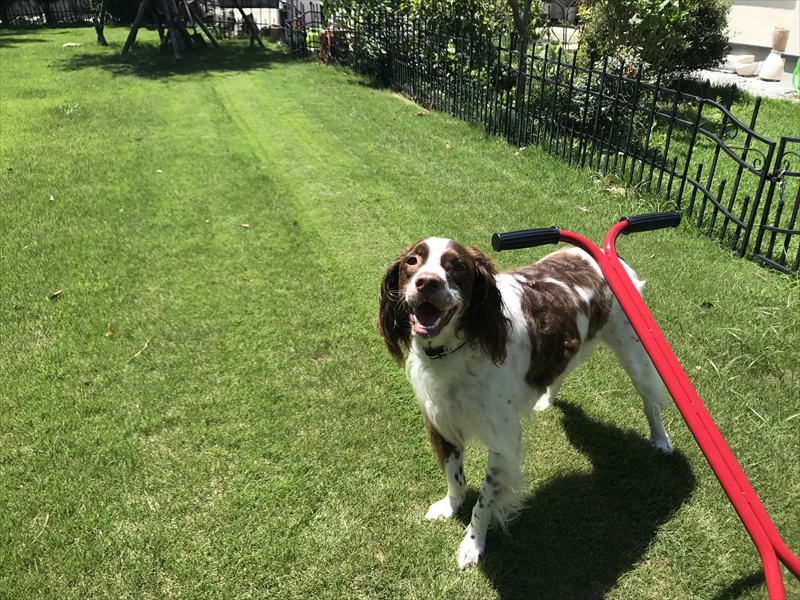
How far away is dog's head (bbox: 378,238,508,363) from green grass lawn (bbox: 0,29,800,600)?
112 centimetres

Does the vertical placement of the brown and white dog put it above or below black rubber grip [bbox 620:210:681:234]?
below

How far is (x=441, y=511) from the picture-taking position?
2916 mm

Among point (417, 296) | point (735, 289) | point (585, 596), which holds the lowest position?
point (585, 596)

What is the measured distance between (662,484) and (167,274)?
4128mm

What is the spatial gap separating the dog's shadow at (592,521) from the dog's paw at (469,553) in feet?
0.14

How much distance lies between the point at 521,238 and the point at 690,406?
0.88 metres

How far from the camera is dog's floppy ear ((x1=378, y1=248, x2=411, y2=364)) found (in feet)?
7.86

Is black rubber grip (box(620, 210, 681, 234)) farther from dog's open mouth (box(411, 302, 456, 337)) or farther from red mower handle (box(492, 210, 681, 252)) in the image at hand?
dog's open mouth (box(411, 302, 456, 337))

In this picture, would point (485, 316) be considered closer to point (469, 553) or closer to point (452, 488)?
point (452, 488)

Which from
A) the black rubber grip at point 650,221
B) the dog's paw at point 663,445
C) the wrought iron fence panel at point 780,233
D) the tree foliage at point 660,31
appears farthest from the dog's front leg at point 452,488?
the tree foliage at point 660,31

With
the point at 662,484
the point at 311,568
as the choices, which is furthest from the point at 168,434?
the point at 662,484

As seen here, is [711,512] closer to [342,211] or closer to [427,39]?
[342,211]

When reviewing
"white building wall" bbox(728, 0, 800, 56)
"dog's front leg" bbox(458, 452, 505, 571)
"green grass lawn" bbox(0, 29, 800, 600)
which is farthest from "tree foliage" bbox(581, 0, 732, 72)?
"dog's front leg" bbox(458, 452, 505, 571)

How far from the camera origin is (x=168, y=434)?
3.37m
